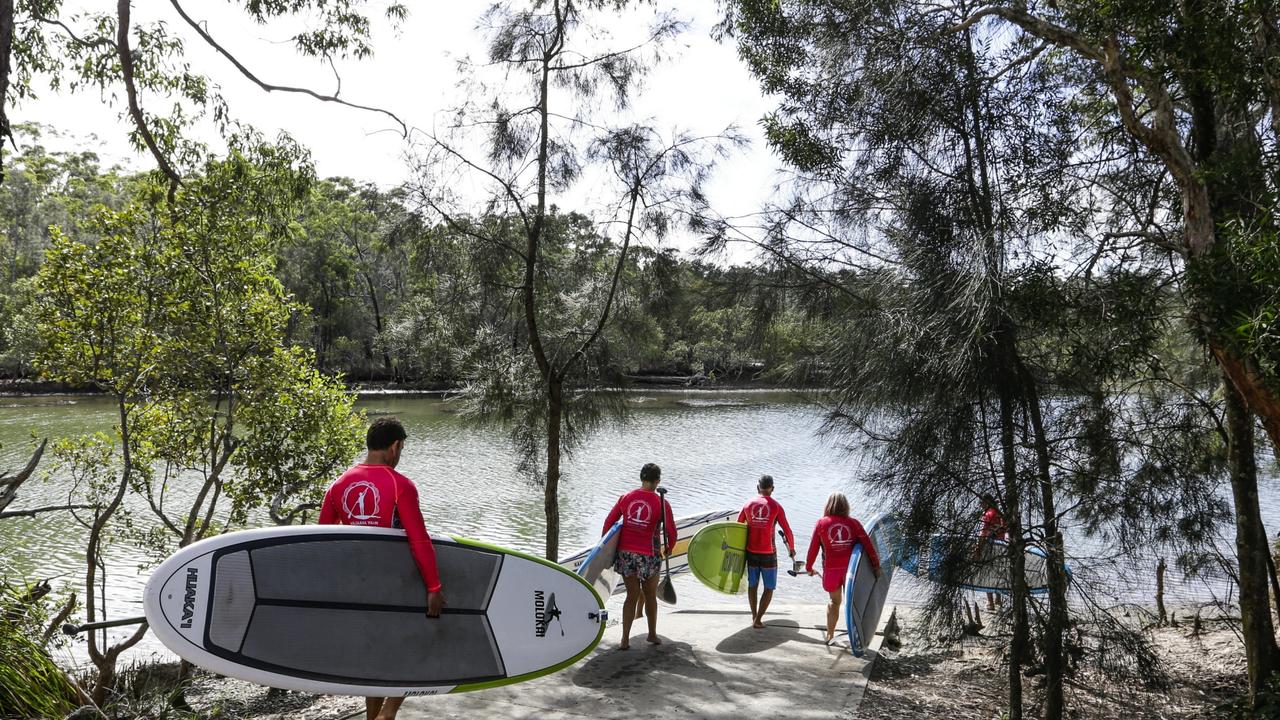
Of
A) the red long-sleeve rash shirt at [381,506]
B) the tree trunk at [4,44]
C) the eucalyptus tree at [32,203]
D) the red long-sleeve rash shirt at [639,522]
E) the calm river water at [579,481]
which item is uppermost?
the eucalyptus tree at [32,203]

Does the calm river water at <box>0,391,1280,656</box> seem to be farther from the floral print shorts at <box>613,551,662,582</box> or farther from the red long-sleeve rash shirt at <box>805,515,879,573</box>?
the floral print shorts at <box>613,551,662,582</box>

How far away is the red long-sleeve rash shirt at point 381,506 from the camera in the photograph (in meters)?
3.71

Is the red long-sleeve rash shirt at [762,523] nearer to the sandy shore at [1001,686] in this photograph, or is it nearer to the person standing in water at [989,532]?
the sandy shore at [1001,686]

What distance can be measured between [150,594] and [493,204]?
442 cm

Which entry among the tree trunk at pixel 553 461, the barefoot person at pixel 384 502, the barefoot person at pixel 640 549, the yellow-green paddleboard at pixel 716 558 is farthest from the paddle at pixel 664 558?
the barefoot person at pixel 384 502

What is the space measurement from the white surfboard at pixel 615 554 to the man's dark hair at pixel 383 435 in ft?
8.51

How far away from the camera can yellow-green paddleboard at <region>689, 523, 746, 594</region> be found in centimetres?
745

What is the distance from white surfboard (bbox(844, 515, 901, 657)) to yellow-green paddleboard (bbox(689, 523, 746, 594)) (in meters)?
1.32

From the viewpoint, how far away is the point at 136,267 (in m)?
5.79

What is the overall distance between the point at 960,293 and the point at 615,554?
3.19 meters

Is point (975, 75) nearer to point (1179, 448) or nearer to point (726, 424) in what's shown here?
point (1179, 448)

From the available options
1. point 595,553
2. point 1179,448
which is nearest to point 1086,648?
point 1179,448

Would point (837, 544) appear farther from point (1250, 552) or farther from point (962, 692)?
point (1250, 552)

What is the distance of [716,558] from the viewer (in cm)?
751
